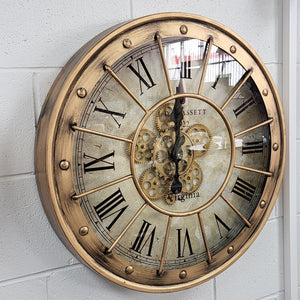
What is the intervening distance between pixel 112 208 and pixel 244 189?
0.36 meters

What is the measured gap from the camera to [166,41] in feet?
2.98

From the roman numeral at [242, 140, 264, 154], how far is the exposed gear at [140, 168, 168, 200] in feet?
0.80

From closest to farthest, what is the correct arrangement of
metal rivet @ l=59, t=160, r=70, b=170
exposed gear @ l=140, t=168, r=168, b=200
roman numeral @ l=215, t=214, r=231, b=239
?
metal rivet @ l=59, t=160, r=70, b=170
exposed gear @ l=140, t=168, r=168, b=200
roman numeral @ l=215, t=214, r=231, b=239

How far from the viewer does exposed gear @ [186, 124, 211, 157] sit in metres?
0.97

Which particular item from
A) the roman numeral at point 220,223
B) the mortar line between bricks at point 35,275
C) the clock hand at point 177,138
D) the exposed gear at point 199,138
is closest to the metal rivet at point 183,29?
the clock hand at point 177,138

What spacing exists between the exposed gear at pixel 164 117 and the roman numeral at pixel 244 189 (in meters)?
0.25

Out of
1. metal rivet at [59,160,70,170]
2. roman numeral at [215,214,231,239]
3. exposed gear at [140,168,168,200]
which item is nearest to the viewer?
metal rivet at [59,160,70,170]

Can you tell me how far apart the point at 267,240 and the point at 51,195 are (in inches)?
26.8

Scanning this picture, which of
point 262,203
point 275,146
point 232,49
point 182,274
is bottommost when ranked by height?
point 182,274

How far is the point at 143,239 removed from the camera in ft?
3.03

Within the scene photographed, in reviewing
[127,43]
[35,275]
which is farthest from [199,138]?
[35,275]

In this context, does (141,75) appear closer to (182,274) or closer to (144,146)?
(144,146)

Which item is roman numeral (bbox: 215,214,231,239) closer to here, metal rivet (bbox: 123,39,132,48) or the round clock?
the round clock

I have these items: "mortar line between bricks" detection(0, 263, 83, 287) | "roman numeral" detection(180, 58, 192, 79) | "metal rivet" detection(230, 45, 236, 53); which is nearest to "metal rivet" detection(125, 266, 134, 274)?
"mortar line between bricks" detection(0, 263, 83, 287)
